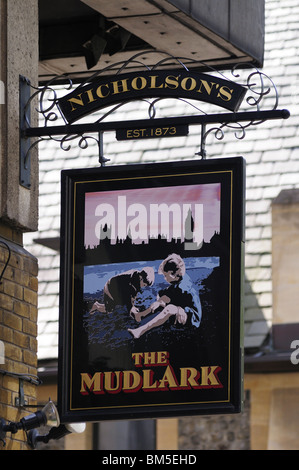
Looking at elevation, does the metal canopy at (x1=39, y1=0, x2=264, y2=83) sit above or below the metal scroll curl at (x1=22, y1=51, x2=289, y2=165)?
above

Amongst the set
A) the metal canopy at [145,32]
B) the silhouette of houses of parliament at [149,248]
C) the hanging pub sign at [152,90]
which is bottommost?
the silhouette of houses of parliament at [149,248]

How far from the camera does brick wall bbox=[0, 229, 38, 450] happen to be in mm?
8883

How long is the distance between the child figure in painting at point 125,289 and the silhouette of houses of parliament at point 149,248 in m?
0.10

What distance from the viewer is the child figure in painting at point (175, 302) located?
8461mm

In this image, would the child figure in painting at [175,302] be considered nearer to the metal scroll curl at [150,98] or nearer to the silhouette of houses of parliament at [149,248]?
the silhouette of houses of parliament at [149,248]

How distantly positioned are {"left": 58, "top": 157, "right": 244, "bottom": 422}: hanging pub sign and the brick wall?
45 centimetres

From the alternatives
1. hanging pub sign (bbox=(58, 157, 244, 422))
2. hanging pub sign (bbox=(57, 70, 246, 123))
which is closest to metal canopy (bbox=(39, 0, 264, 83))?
hanging pub sign (bbox=(57, 70, 246, 123))

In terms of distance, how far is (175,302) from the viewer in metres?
8.53

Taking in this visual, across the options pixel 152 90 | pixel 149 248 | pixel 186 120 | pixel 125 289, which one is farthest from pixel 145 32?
pixel 125 289

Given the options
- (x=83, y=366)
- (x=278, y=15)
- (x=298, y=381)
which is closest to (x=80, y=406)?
(x=83, y=366)

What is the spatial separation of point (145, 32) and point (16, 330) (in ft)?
8.64

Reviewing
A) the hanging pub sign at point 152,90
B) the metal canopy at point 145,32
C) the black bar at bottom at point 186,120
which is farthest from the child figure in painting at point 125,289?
the metal canopy at point 145,32

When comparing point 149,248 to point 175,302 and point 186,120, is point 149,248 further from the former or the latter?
point 186,120

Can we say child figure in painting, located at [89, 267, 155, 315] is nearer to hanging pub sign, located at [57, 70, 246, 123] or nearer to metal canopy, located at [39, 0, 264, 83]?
hanging pub sign, located at [57, 70, 246, 123]
